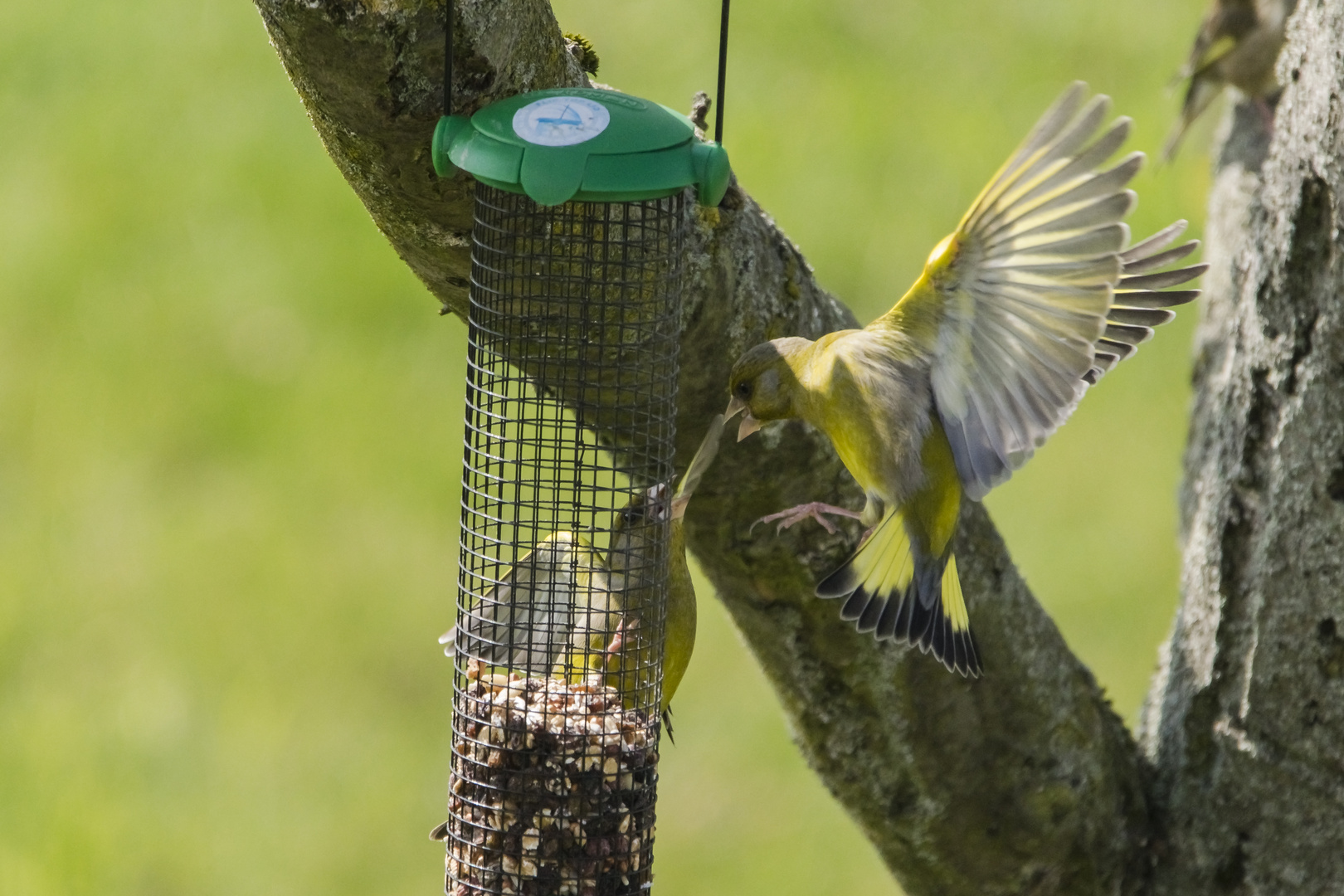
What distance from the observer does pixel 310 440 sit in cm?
902

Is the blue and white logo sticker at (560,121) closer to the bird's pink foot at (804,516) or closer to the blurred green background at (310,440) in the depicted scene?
the bird's pink foot at (804,516)

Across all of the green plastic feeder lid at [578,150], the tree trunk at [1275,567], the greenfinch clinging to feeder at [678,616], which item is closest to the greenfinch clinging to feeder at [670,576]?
the greenfinch clinging to feeder at [678,616]

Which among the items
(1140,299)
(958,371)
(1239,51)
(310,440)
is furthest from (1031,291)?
(310,440)

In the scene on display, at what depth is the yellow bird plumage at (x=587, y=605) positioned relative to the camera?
11.6 ft

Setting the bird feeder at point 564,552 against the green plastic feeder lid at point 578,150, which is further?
the bird feeder at point 564,552

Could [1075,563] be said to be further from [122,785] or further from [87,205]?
[87,205]

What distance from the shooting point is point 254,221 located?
32.7ft

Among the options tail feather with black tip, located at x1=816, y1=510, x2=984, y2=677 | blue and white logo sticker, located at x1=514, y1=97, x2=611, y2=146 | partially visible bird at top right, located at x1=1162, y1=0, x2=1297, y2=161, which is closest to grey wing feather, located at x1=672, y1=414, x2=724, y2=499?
tail feather with black tip, located at x1=816, y1=510, x2=984, y2=677

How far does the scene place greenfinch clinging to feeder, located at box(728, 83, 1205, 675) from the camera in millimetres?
3373

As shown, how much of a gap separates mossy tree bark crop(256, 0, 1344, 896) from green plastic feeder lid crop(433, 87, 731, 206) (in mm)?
271

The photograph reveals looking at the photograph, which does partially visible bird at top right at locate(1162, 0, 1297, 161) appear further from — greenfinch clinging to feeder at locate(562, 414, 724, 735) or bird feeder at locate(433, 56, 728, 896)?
bird feeder at locate(433, 56, 728, 896)

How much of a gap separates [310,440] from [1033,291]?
6.13 m

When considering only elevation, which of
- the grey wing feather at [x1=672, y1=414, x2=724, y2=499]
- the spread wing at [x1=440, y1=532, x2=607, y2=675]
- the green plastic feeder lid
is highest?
the green plastic feeder lid

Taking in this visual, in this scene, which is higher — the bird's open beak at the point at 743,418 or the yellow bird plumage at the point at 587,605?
the bird's open beak at the point at 743,418
